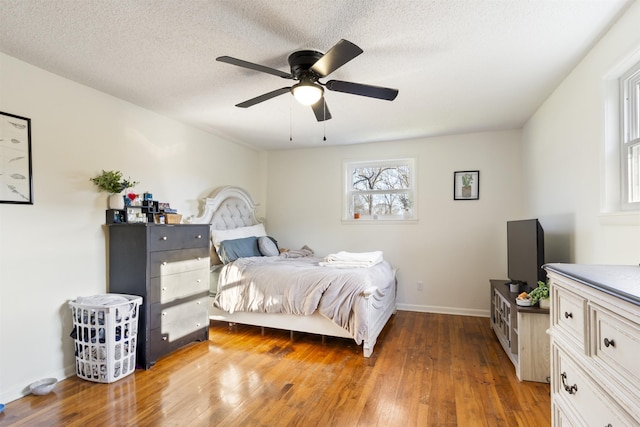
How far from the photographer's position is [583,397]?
1157 millimetres

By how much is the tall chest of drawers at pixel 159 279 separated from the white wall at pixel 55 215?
227 mm

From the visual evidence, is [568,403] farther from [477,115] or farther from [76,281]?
[76,281]

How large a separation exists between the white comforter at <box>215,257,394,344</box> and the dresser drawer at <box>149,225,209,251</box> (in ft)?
1.62

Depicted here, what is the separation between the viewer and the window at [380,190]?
4594 millimetres

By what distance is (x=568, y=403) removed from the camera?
129 cm

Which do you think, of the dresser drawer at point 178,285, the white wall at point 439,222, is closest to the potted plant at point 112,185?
the dresser drawer at point 178,285

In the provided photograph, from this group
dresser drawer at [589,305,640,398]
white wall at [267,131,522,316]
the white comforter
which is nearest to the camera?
dresser drawer at [589,305,640,398]

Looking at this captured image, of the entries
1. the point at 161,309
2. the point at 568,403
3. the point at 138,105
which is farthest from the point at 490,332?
the point at 138,105

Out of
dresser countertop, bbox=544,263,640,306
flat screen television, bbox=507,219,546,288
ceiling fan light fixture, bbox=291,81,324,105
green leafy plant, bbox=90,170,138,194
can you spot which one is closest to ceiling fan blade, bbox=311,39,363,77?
ceiling fan light fixture, bbox=291,81,324,105

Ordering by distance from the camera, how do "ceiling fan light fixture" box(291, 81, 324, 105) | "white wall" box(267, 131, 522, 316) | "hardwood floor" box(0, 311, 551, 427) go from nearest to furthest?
"hardwood floor" box(0, 311, 551, 427)
"ceiling fan light fixture" box(291, 81, 324, 105)
"white wall" box(267, 131, 522, 316)

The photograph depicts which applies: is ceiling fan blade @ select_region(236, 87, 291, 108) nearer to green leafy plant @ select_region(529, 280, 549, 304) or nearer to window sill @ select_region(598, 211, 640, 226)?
window sill @ select_region(598, 211, 640, 226)

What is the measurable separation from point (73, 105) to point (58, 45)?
0.65m

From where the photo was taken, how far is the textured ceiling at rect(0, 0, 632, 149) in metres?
1.75

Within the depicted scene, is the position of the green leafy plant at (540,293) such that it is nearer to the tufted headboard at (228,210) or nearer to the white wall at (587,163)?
the white wall at (587,163)
